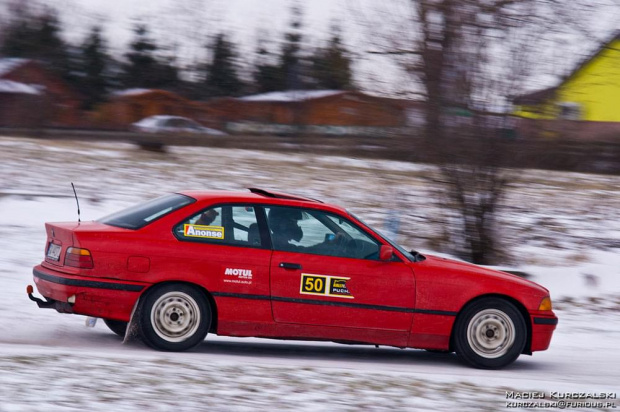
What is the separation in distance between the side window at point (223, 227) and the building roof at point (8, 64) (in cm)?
2375

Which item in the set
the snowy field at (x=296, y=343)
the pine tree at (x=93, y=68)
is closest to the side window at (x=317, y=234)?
the snowy field at (x=296, y=343)

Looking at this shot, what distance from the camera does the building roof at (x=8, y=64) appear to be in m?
29.1

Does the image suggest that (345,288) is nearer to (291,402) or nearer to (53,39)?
(291,402)

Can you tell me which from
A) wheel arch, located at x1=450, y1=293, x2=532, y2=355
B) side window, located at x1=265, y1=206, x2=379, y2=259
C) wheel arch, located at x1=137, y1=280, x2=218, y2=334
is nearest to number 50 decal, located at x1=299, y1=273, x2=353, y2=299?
side window, located at x1=265, y1=206, x2=379, y2=259

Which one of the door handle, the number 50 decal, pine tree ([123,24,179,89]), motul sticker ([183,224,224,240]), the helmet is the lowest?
the number 50 decal

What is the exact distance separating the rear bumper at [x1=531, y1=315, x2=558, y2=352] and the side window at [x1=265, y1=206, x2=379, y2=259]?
5.43ft

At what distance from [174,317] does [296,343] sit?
182 cm

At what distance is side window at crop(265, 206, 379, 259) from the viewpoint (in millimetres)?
7586

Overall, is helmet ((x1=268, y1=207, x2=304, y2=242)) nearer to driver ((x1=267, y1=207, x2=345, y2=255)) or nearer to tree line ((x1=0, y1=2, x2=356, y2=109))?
driver ((x1=267, y1=207, x2=345, y2=255))

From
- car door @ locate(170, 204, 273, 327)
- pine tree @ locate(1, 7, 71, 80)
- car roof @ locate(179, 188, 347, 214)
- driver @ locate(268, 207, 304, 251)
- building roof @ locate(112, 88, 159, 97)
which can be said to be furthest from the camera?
building roof @ locate(112, 88, 159, 97)

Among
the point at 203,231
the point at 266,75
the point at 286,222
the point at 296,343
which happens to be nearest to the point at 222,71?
the point at 266,75

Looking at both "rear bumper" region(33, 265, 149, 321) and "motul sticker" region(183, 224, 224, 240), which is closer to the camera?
"rear bumper" region(33, 265, 149, 321)

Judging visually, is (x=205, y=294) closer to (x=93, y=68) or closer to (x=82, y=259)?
(x=82, y=259)

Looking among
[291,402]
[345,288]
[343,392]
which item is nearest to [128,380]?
[291,402]
